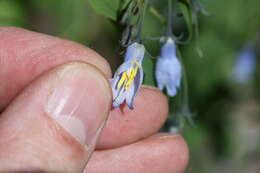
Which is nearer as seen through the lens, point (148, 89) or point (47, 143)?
point (47, 143)

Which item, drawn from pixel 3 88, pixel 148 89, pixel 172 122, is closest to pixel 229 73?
pixel 172 122

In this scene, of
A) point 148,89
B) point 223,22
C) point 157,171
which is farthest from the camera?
point 223,22

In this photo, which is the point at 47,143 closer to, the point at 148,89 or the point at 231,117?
the point at 148,89

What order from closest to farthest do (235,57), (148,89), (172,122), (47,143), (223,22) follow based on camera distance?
(47,143) → (148,89) → (172,122) → (223,22) → (235,57)

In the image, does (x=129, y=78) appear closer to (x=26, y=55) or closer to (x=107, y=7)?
(x=107, y=7)

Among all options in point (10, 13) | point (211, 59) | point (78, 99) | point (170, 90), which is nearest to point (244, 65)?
point (211, 59)

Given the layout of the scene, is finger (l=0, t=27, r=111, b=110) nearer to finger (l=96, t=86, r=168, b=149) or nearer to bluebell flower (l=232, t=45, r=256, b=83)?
finger (l=96, t=86, r=168, b=149)

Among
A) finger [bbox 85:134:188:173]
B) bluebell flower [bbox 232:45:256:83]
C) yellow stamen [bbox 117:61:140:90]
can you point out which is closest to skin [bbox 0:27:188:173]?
finger [bbox 85:134:188:173]

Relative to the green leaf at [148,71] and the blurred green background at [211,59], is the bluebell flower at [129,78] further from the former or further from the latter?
the blurred green background at [211,59]
